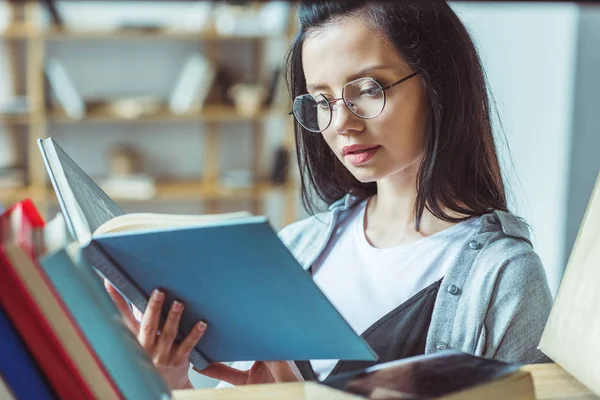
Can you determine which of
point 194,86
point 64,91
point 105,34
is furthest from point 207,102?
point 64,91

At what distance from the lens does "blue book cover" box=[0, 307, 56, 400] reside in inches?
24.1

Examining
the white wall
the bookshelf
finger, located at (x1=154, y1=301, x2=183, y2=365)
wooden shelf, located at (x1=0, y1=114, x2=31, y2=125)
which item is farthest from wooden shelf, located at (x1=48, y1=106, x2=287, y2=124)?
finger, located at (x1=154, y1=301, x2=183, y2=365)

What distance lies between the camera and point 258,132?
15.1 ft

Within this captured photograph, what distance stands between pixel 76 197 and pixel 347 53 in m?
0.55

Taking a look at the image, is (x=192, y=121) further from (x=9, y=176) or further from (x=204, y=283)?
(x=204, y=283)

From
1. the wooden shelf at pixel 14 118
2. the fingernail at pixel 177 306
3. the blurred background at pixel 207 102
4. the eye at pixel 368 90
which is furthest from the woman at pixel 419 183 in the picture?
the wooden shelf at pixel 14 118

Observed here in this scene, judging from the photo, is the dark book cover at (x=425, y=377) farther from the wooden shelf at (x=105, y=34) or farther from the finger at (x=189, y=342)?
the wooden shelf at (x=105, y=34)

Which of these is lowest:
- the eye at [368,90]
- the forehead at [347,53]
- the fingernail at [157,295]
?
the fingernail at [157,295]

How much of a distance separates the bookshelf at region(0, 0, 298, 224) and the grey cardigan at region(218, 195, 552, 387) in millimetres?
2743

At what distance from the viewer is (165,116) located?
418 cm

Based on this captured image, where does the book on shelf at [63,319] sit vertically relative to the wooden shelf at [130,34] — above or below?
below

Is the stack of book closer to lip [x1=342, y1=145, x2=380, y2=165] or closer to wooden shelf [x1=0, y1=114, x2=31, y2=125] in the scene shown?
lip [x1=342, y1=145, x2=380, y2=165]

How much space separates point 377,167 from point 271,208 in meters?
3.51

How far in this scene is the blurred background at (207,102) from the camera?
398 cm
